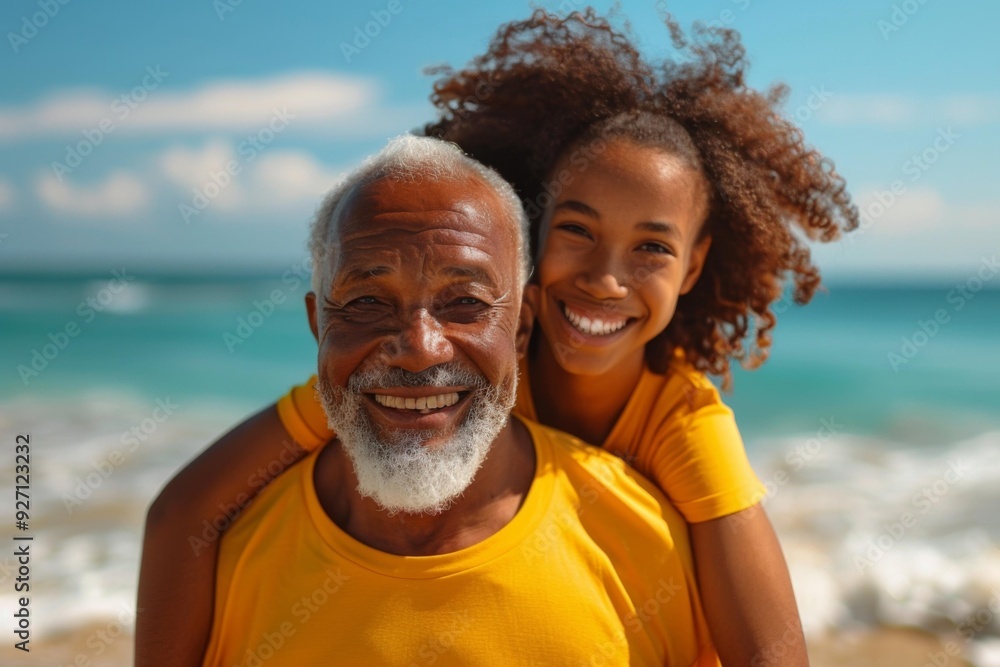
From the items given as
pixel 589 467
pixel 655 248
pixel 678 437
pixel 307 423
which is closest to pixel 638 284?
pixel 655 248

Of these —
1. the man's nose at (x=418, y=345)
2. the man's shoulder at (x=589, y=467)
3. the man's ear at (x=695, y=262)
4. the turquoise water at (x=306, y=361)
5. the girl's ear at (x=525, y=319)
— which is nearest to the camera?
the man's nose at (x=418, y=345)

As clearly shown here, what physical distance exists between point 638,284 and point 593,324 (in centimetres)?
22

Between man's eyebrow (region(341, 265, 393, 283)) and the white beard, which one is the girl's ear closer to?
the white beard

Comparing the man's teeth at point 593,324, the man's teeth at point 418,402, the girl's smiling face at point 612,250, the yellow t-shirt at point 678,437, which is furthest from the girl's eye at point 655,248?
the man's teeth at point 418,402

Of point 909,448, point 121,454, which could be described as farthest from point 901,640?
point 121,454

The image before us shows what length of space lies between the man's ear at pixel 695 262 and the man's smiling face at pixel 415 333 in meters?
1.23

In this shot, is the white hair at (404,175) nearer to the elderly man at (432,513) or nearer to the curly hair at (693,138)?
the elderly man at (432,513)

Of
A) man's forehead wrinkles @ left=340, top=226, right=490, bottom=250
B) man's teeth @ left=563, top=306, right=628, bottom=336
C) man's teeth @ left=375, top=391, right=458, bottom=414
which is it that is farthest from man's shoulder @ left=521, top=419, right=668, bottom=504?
man's forehead wrinkles @ left=340, top=226, right=490, bottom=250

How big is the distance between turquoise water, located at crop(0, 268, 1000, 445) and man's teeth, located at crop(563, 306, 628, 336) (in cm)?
464

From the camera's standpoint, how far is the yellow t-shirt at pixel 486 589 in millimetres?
2299

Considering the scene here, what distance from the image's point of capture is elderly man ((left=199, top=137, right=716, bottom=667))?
2.31 metres

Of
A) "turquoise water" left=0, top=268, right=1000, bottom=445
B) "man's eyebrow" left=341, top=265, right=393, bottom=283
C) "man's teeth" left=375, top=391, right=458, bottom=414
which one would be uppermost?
"turquoise water" left=0, top=268, right=1000, bottom=445

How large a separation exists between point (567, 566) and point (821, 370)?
1936cm

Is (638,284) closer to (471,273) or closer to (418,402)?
(471,273)
